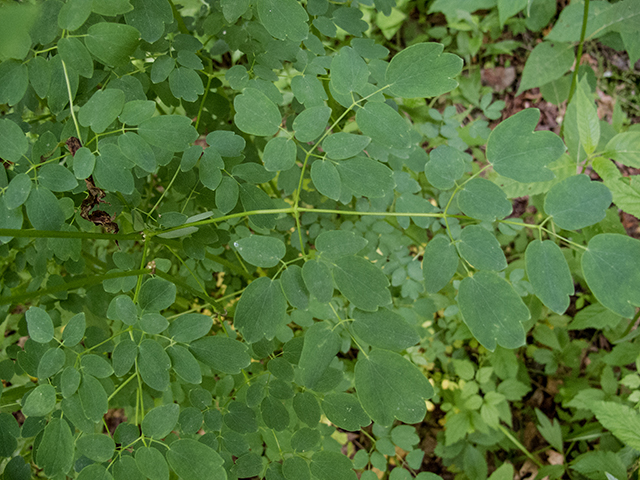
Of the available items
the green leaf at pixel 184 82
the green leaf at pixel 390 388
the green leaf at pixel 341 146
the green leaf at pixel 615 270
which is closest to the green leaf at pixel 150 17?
the green leaf at pixel 184 82

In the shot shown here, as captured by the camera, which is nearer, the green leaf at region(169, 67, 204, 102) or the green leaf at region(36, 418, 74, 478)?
the green leaf at region(36, 418, 74, 478)

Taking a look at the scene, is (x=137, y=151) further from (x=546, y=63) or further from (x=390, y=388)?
(x=546, y=63)

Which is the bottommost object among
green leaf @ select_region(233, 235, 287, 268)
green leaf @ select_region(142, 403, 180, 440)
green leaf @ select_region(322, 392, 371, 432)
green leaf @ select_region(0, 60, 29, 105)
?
green leaf @ select_region(322, 392, 371, 432)

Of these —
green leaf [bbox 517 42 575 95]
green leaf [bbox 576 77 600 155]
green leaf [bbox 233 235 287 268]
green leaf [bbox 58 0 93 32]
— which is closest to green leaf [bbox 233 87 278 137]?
green leaf [bbox 233 235 287 268]

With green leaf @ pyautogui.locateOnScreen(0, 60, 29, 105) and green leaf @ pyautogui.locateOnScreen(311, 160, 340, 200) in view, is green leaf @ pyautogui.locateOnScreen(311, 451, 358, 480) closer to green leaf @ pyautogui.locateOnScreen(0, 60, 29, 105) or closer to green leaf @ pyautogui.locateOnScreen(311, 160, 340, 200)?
green leaf @ pyautogui.locateOnScreen(311, 160, 340, 200)

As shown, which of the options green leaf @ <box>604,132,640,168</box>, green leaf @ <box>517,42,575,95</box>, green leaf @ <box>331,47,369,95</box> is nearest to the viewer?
green leaf @ <box>331,47,369,95</box>

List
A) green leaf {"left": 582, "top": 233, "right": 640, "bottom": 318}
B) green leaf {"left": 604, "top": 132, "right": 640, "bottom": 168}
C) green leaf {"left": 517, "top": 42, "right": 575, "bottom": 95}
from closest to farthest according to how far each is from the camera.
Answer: green leaf {"left": 582, "top": 233, "right": 640, "bottom": 318} → green leaf {"left": 604, "top": 132, "right": 640, "bottom": 168} → green leaf {"left": 517, "top": 42, "right": 575, "bottom": 95}

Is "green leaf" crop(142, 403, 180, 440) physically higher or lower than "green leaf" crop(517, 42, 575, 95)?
lower

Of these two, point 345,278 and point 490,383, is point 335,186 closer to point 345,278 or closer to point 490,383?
point 345,278
